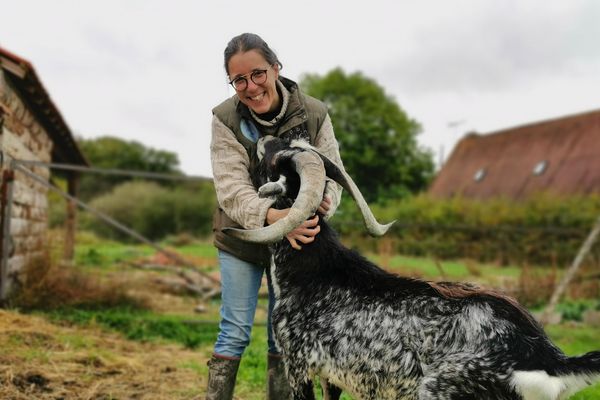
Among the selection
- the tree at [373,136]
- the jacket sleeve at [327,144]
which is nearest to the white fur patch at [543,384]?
the jacket sleeve at [327,144]

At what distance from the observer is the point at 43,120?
32.9 ft

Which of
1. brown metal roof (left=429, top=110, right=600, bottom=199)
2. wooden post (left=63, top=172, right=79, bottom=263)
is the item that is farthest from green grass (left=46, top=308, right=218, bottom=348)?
brown metal roof (left=429, top=110, right=600, bottom=199)

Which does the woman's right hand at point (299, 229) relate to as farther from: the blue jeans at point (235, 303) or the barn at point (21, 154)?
the barn at point (21, 154)

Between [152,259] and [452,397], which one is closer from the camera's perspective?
[452,397]

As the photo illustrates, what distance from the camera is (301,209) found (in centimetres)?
327

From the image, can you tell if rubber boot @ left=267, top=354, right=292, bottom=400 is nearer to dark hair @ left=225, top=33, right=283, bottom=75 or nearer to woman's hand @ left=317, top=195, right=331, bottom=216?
woman's hand @ left=317, top=195, right=331, bottom=216

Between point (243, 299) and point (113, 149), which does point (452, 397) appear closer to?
point (243, 299)

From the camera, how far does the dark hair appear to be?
353cm

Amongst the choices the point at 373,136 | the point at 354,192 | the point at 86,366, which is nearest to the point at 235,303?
the point at 354,192

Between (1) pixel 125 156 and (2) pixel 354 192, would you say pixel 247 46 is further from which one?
(1) pixel 125 156

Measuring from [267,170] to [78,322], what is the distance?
5.25 meters

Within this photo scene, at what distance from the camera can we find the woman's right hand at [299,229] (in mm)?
3457

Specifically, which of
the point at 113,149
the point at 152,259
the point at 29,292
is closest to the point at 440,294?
the point at 29,292

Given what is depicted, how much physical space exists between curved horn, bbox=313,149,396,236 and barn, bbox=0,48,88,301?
16.7 feet
